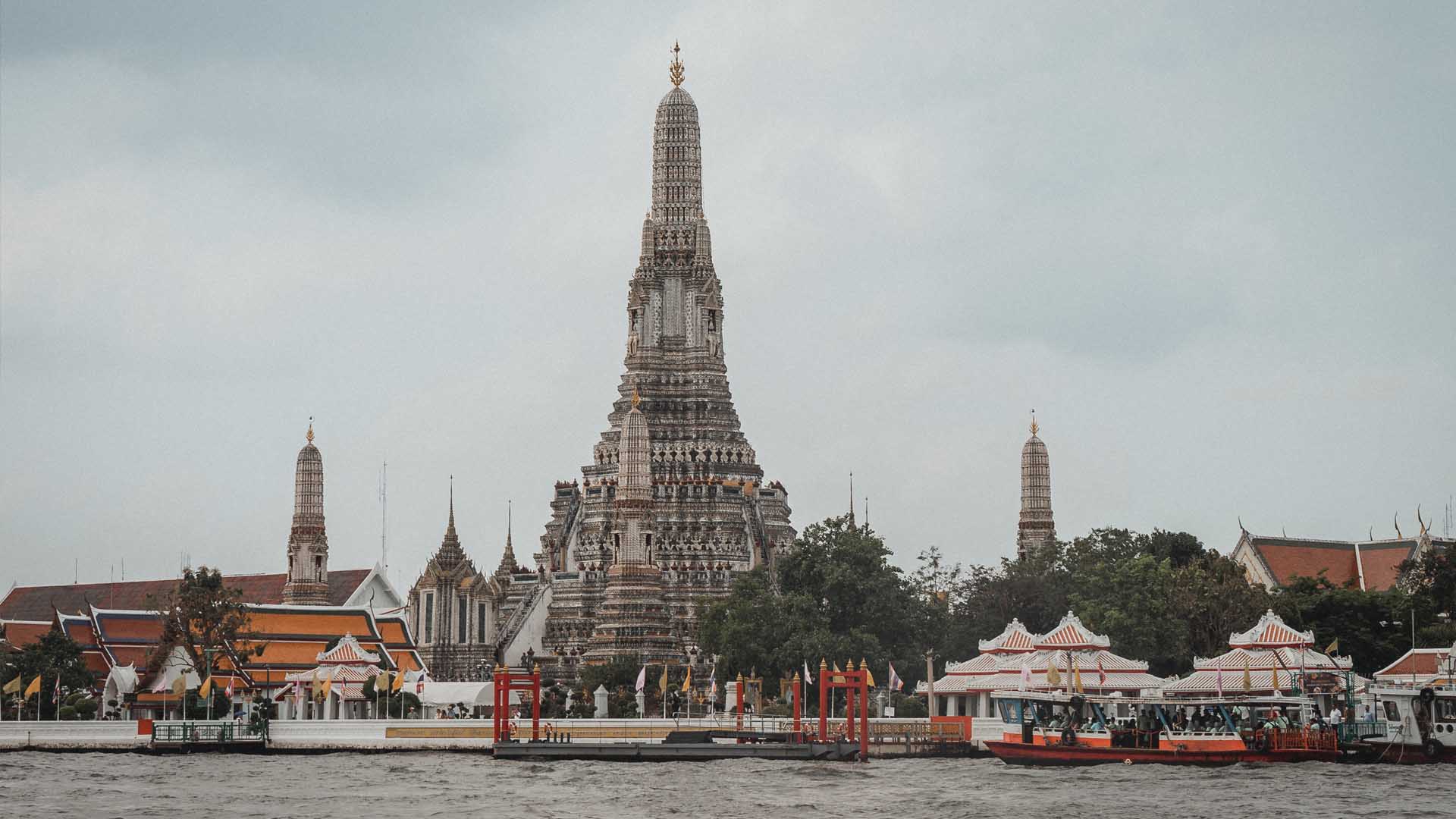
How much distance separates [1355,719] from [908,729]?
529 inches

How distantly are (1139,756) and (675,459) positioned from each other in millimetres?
41963

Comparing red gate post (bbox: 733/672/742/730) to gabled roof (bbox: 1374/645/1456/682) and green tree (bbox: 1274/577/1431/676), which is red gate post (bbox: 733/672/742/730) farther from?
gabled roof (bbox: 1374/645/1456/682)

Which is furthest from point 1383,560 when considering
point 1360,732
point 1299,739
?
point 1299,739

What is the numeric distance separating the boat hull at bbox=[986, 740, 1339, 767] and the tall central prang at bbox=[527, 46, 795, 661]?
3242cm

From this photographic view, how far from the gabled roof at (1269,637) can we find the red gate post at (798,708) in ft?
44.2

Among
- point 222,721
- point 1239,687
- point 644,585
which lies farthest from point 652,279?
point 1239,687

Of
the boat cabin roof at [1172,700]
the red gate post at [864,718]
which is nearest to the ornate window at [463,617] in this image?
the red gate post at [864,718]

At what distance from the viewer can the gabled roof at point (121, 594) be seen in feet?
357

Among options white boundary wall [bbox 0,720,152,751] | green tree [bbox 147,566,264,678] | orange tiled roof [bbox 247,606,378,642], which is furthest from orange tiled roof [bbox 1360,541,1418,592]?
white boundary wall [bbox 0,720,152,751]

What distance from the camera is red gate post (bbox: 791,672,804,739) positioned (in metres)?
72.1

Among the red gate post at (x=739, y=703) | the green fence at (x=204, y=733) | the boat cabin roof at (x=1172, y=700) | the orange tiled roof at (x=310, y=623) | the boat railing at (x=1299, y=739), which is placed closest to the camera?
the boat cabin roof at (x=1172, y=700)

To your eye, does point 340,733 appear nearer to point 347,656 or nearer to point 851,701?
point 347,656

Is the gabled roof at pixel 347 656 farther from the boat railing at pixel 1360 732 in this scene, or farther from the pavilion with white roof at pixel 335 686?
the boat railing at pixel 1360 732

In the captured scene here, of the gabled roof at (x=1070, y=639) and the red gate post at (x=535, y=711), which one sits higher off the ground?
the gabled roof at (x=1070, y=639)
